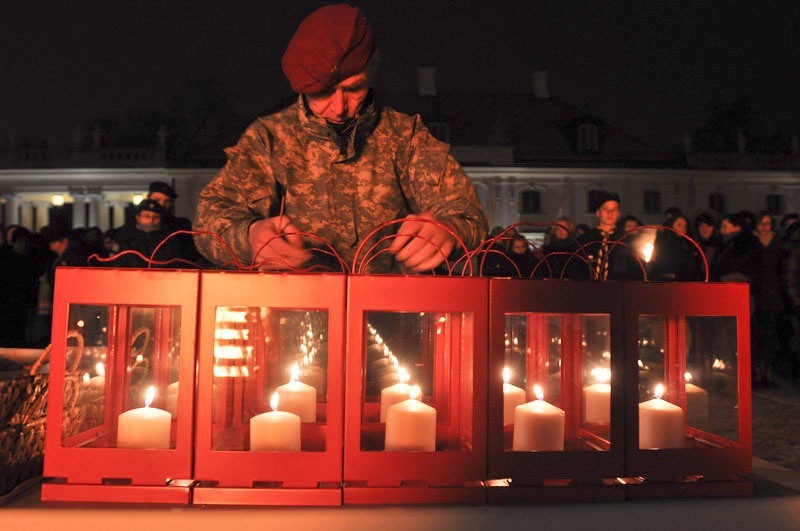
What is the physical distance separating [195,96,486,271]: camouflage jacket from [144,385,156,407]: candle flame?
14.2 inches

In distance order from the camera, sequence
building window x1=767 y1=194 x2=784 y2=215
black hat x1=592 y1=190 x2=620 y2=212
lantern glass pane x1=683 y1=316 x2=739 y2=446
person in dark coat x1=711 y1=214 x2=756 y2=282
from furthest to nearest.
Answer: building window x1=767 y1=194 x2=784 y2=215
person in dark coat x1=711 y1=214 x2=756 y2=282
black hat x1=592 y1=190 x2=620 y2=212
lantern glass pane x1=683 y1=316 x2=739 y2=446

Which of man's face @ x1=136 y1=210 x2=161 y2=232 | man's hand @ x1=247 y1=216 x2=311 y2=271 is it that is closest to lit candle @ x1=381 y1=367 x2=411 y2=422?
man's hand @ x1=247 y1=216 x2=311 y2=271

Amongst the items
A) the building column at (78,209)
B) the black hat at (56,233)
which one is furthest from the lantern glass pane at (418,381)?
the building column at (78,209)

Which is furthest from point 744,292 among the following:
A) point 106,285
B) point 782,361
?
point 782,361

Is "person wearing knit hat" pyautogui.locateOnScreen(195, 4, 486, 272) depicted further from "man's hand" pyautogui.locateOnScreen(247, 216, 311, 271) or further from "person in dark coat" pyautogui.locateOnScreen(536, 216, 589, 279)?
"person in dark coat" pyautogui.locateOnScreen(536, 216, 589, 279)

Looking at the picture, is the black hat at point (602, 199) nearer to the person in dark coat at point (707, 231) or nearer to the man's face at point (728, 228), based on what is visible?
the man's face at point (728, 228)

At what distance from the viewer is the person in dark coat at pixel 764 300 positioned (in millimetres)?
5414

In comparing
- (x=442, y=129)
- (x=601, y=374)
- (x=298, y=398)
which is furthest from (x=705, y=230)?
(x=442, y=129)

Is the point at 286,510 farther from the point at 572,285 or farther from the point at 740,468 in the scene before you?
Result: the point at 740,468

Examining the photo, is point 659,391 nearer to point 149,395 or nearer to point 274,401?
point 274,401

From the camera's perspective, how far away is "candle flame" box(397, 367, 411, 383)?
948 mm

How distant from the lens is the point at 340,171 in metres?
1.41

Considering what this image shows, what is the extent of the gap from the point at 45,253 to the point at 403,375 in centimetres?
548

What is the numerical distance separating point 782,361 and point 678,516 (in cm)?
686
